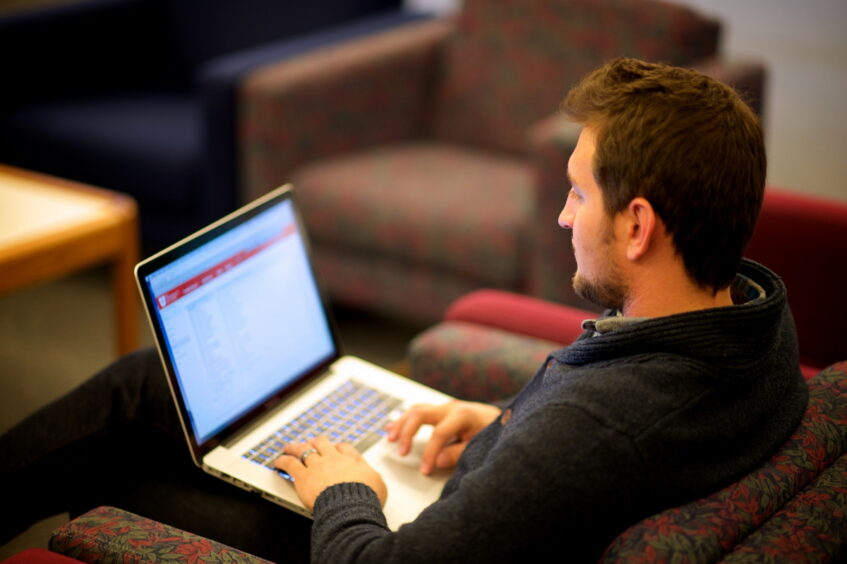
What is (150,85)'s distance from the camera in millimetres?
3424

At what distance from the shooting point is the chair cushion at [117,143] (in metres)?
2.80

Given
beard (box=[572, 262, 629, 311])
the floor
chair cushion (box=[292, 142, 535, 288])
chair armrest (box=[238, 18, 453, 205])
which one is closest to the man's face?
beard (box=[572, 262, 629, 311])

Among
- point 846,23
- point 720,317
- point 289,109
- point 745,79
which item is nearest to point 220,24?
point 289,109

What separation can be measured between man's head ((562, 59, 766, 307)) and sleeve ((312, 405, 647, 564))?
0.20 metres

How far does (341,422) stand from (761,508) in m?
0.62

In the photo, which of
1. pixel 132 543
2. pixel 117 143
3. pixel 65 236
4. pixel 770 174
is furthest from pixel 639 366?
pixel 770 174

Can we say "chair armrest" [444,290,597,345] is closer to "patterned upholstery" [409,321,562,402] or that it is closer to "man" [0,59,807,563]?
"patterned upholstery" [409,321,562,402]

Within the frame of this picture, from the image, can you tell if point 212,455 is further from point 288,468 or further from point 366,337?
point 366,337

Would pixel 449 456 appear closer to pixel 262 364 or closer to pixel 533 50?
pixel 262 364

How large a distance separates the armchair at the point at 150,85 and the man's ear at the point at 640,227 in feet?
6.03

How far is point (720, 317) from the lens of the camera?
0.94 meters

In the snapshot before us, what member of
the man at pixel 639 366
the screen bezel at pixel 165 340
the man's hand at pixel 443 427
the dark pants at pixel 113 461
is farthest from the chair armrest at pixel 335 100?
the man at pixel 639 366

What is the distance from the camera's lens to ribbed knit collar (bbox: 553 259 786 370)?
94 centimetres

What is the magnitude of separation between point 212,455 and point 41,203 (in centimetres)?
124
